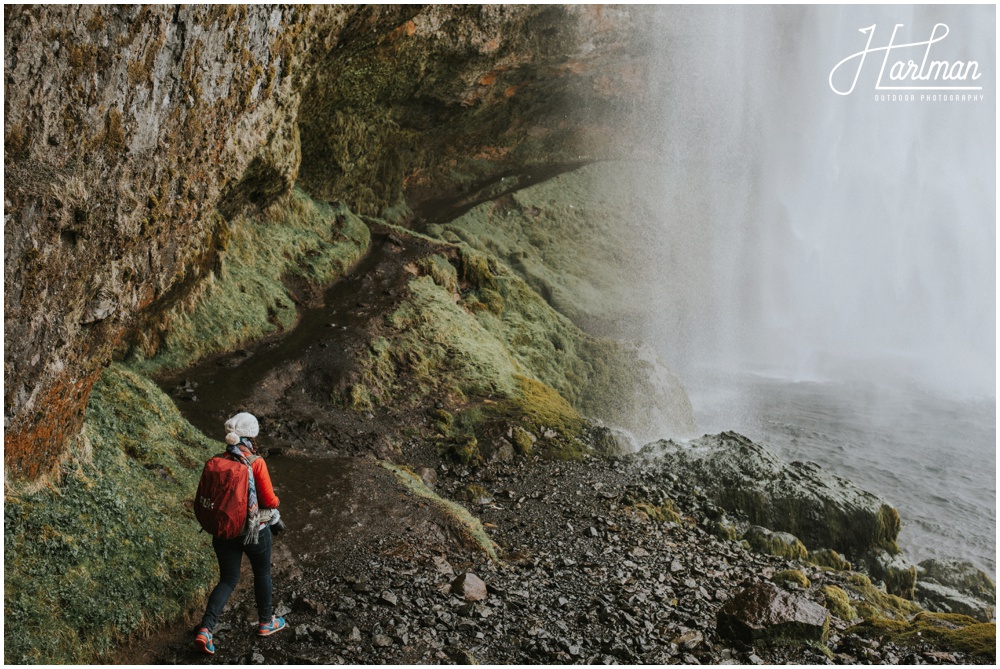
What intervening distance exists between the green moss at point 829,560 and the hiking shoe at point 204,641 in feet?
28.1

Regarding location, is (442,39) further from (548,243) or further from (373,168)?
(548,243)

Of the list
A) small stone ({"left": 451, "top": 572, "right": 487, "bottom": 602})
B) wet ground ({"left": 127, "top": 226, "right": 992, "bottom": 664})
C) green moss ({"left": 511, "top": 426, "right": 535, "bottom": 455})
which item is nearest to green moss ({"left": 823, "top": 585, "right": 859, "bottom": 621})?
wet ground ({"left": 127, "top": 226, "right": 992, "bottom": 664})

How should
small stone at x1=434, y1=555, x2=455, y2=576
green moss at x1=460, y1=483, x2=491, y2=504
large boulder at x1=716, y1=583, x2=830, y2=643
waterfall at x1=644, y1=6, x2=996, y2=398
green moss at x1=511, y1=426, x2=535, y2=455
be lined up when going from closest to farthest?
large boulder at x1=716, y1=583, x2=830, y2=643, small stone at x1=434, y1=555, x2=455, y2=576, green moss at x1=460, y1=483, x2=491, y2=504, green moss at x1=511, y1=426, x2=535, y2=455, waterfall at x1=644, y1=6, x2=996, y2=398

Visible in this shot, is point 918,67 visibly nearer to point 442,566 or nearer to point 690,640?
point 690,640

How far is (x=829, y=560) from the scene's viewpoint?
10023 mm

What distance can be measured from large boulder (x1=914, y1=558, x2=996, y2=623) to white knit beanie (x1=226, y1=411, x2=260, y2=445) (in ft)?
34.6

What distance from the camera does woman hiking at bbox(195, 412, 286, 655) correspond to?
4660 millimetres

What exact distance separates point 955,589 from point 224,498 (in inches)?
469

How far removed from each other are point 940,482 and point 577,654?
1549 cm

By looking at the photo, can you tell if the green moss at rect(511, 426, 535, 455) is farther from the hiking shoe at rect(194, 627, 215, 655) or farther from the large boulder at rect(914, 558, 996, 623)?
the hiking shoe at rect(194, 627, 215, 655)

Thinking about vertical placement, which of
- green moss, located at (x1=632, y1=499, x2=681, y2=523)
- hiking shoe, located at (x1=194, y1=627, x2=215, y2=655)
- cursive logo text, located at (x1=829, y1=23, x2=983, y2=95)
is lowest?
hiking shoe, located at (x1=194, y1=627, x2=215, y2=655)

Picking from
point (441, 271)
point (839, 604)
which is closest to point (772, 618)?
point (839, 604)

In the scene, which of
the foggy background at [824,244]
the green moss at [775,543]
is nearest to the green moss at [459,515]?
the green moss at [775,543]

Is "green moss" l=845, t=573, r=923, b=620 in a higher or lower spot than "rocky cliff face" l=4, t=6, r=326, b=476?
lower
